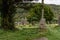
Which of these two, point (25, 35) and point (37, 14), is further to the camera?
point (37, 14)

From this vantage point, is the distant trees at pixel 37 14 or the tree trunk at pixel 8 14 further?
the distant trees at pixel 37 14

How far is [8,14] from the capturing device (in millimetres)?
9977

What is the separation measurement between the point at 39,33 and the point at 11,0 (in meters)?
1.69

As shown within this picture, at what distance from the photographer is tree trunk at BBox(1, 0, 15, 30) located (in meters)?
9.90

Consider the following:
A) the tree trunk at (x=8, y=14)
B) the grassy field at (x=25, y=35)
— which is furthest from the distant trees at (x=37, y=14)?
the grassy field at (x=25, y=35)

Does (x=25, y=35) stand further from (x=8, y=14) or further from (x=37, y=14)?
(x=37, y=14)

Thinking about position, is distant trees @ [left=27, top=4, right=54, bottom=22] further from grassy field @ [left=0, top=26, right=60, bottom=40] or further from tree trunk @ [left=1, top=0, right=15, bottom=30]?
grassy field @ [left=0, top=26, right=60, bottom=40]

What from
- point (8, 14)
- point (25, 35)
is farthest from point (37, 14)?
point (25, 35)

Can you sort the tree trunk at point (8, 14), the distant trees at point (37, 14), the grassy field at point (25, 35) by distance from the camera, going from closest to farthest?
the grassy field at point (25, 35) < the tree trunk at point (8, 14) < the distant trees at point (37, 14)

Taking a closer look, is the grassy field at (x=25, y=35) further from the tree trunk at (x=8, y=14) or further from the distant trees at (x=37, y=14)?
the distant trees at (x=37, y=14)

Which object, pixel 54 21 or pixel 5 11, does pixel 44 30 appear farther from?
pixel 54 21

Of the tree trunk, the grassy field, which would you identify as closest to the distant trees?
the tree trunk

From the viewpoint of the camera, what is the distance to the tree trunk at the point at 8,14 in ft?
32.5

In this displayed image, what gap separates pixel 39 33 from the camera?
9.33 m
